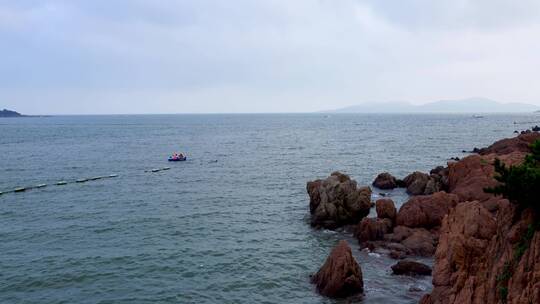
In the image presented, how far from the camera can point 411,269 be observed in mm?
32688

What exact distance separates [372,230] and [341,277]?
11.4 metres

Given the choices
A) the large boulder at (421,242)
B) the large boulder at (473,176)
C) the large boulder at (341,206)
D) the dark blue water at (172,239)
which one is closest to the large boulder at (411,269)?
the dark blue water at (172,239)

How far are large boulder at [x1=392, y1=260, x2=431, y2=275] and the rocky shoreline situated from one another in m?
0.07

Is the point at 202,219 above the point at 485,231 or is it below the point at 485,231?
below

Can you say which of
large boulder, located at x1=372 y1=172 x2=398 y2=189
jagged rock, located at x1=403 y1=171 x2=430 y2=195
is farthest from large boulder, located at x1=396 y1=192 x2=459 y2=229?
large boulder, located at x1=372 y1=172 x2=398 y2=189

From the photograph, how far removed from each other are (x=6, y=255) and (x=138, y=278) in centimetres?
1334

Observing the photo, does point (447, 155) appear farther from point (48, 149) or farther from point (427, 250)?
point (48, 149)

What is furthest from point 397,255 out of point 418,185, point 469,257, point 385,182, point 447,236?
point 385,182

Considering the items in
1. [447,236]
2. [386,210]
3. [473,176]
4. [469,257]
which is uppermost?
[447,236]

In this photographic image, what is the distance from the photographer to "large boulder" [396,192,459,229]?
40.7 meters

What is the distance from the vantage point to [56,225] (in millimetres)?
46875

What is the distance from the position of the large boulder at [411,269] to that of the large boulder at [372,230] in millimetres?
6876

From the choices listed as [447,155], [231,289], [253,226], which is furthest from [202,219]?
[447,155]

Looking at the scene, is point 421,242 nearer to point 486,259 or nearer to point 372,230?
point 372,230
